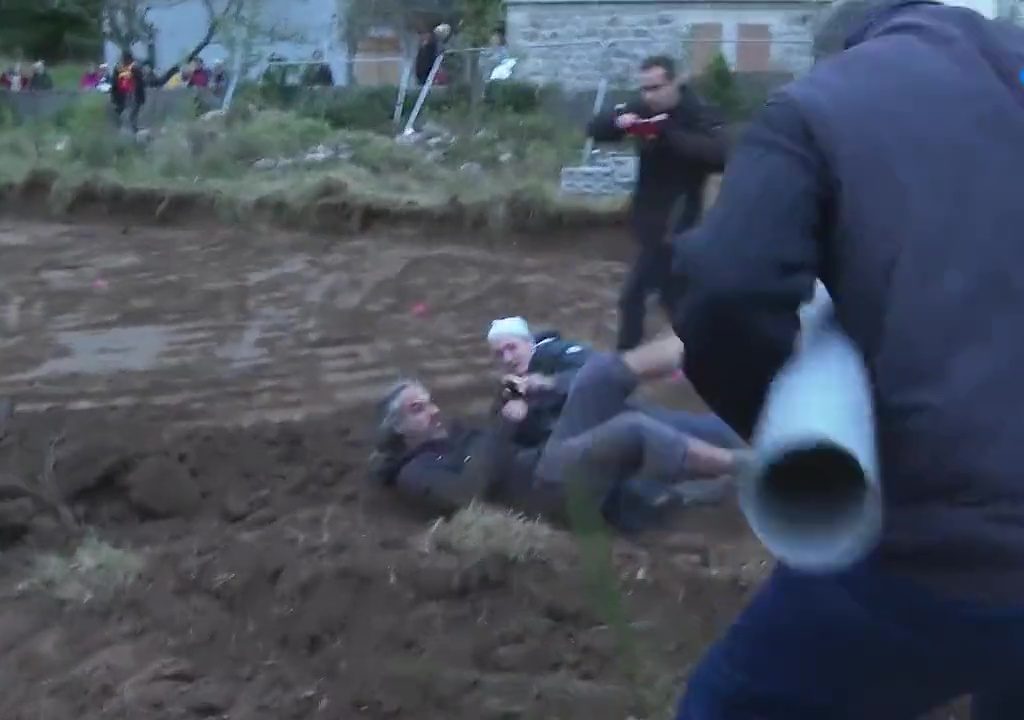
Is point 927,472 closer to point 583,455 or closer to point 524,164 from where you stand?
point 583,455

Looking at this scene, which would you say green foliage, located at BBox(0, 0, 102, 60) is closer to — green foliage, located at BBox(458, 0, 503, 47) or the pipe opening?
green foliage, located at BBox(458, 0, 503, 47)

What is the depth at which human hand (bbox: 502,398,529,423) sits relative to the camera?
5.72 m

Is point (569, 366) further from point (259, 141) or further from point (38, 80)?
point (38, 80)

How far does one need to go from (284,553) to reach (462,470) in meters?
1.04

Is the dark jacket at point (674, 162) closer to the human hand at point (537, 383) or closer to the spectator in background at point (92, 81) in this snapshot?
the human hand at point (537, 383)

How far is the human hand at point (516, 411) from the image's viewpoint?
18.8ft

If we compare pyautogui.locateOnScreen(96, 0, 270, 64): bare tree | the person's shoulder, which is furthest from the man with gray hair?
pyautogui.locateOnScreen(96, 0, 270, 64): bare tree

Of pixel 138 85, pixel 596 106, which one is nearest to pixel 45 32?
pixel 138 85

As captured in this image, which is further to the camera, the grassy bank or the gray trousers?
the grassy bank

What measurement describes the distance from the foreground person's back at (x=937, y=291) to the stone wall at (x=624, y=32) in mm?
14883

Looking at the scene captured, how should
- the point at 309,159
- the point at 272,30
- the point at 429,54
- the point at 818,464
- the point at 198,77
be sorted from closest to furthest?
the point at 818,464 < the point at 309,159 < the point at 429,54 < the point at 198,77 < the point at 272,30

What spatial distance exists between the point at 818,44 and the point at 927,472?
2.26 feet

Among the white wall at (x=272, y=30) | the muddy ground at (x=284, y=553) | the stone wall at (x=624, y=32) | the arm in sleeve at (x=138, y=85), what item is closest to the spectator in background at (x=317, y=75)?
the white wall at (x=272, y=30)

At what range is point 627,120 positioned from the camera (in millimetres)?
7086
